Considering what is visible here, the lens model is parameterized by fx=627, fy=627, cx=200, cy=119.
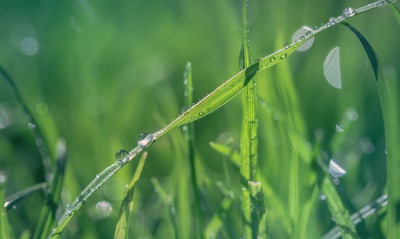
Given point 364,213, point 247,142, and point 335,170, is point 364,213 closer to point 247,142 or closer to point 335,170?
point 335,170

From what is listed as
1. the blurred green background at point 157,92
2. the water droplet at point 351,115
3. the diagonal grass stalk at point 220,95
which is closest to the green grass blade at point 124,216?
the diagonal grass stalk at point 220,95

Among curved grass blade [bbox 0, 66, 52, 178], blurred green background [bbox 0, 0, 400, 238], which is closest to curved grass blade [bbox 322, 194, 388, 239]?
blurred green background [bbox 0, 0, 400, 238]

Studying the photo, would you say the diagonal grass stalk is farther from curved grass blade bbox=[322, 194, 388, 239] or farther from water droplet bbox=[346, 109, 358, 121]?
water droplet bbox=[346, 109, 358, 121]

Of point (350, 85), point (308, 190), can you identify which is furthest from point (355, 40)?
point (308, 190)

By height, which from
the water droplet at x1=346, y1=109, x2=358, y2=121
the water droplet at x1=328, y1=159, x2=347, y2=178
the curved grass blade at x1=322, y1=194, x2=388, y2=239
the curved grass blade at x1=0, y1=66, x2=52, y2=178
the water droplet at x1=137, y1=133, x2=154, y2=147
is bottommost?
the curved grass blade at x1=322, y1=194, x2=388, y2=239

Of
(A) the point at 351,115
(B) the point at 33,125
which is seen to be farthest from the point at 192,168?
(A) the point at 351,115

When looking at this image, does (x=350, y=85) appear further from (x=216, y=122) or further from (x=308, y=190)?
(x=308, y=190)

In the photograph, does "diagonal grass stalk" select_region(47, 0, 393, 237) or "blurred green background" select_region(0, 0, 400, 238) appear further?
"blurred green background" select_region(0, 0, 400, 238)

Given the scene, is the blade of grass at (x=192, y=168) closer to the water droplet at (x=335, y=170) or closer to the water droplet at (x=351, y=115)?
the water droplet at (x=335, y=170)
